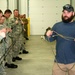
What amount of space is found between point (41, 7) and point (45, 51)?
5.71 metres

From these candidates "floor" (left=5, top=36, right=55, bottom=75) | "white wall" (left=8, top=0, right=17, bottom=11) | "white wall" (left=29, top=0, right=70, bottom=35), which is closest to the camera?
"floor" (left=5, top=36, right=55, bottom=75)

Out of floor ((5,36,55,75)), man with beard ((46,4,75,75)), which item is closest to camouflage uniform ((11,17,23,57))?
floor ((5,36,55,75))

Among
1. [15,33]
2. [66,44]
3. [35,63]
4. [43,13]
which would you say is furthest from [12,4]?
[66,44]

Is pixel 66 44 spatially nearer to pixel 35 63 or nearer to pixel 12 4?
pixel 35 63

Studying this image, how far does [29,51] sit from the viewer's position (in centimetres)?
846

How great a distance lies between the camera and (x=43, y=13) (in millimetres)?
13680

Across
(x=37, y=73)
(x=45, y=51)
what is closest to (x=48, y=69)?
(x=37, y=73)

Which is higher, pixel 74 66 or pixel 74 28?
pixel 74 28

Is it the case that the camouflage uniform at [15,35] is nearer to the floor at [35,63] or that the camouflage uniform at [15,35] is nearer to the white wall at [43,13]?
the floor at [35,63]

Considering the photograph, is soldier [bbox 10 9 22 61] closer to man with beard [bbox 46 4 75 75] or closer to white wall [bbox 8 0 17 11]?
man with beard [bbox 46 4 75 75]

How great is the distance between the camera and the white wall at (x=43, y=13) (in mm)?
13578

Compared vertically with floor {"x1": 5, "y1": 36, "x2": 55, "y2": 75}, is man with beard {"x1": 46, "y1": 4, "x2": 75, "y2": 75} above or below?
above

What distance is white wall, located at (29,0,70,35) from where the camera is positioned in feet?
44.5

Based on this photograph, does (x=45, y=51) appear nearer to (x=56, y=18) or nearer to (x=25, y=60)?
(x=25, y=60)
